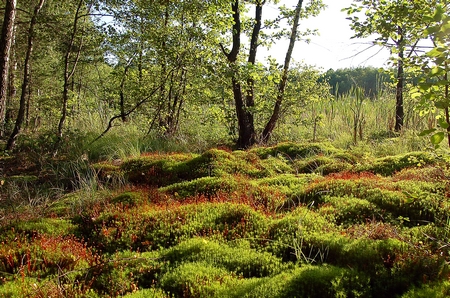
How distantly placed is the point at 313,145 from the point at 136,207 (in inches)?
229

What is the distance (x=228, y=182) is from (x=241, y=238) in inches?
84.4

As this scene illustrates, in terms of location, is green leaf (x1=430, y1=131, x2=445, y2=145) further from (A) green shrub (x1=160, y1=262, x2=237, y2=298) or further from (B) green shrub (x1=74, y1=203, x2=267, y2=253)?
(B) green shrub (x1=74, y1=203, x2=267, y2=253)

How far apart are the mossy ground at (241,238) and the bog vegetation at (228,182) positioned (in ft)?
0.07

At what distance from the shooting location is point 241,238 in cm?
467

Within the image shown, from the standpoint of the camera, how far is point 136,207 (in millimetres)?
5930

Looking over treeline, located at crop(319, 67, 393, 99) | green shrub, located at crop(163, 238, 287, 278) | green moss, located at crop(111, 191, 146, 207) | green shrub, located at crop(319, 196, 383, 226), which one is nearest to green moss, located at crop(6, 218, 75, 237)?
green moss, located at crop(111, 191, 146, 207)

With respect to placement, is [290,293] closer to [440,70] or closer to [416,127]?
[440,70]

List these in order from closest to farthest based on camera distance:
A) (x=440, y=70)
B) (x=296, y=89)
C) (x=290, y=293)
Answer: (x=440, y=70) → (x=290, y=293) → (x=296, y=89)

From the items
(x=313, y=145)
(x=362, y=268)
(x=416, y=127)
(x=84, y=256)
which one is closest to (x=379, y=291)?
(x=362, y=268)

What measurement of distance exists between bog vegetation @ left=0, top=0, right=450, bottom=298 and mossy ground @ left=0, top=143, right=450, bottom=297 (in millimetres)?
23

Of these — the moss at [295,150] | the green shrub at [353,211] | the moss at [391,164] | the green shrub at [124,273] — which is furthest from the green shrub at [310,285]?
the moss at [295,150]

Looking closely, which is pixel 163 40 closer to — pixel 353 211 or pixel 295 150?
pixel 295 150

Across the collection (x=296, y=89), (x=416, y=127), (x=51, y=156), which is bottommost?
(x=51, y=156)

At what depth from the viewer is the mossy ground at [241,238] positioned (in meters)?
3.64
